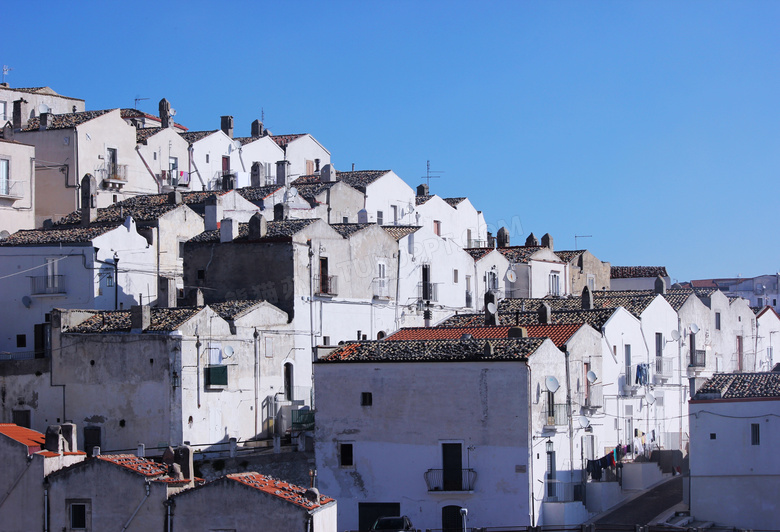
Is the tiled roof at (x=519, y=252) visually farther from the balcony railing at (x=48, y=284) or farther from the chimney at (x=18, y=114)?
the chimney at (x=18, y=114)

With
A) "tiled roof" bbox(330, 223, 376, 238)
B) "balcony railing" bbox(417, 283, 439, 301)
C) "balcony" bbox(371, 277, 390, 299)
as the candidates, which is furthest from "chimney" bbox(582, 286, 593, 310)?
"tiled roof" bbox(330, 223, 376, 238)

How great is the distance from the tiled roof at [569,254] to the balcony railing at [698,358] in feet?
58.5

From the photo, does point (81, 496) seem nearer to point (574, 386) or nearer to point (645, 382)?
point (574, 386)

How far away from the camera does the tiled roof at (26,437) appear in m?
35.7

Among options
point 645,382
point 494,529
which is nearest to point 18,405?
point 494,529

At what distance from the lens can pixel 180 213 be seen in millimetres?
59625

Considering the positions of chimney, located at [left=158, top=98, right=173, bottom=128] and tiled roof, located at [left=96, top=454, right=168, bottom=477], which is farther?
chimney, located at [left=158, top=98, right=173, bottom=128]

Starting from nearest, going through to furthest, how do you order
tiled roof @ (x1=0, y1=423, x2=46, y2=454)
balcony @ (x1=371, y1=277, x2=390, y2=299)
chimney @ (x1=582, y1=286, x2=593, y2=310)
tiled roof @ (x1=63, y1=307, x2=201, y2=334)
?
1. tiled roof @ (x1=0, y1=423, x2=46, y2=454)
2. tiled roof @ (x1=63, y1=307, x2=201, y2=334)
3. chimney @ (x1=582, y1=286, x2=593, y2=310)
4. balcony @ (x1=371, y1=277, x2=390, y2=299)

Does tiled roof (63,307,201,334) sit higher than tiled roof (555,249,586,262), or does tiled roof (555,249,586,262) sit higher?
tiled roof (555,249,586,262)

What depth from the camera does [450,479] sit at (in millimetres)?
41062

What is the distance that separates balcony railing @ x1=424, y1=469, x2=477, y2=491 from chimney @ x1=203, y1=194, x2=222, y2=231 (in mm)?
21290

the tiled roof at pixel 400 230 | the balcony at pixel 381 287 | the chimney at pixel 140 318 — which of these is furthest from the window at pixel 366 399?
the tiled roof at pixel 400 230

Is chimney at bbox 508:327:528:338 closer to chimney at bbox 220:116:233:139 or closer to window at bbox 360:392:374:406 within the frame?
window at bbox 360:392:374:406

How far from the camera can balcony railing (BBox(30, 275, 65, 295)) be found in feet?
177
